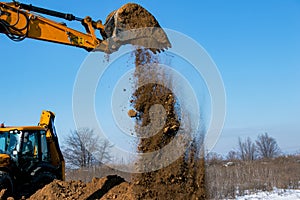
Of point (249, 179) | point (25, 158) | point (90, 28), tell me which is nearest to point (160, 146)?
point (90, 28)

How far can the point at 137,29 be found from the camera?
6922 mm

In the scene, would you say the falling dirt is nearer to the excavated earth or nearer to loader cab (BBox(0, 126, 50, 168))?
the excavated earth

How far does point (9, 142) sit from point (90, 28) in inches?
117

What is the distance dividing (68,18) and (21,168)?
3.24 meters

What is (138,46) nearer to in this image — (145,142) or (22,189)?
(145,142)

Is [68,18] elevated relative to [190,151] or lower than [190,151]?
elevated

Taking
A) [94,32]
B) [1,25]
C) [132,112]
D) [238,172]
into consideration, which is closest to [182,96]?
[132,112]

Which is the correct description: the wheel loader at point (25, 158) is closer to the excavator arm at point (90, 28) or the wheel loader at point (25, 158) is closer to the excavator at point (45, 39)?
the excavator at point (45, 39)

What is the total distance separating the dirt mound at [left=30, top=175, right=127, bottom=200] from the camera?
290 inches

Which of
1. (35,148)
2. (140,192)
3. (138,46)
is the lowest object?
(140,192)

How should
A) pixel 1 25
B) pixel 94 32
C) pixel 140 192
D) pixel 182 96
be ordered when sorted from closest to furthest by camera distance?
1. pixel 140 192
2. pixel 182 96
3. pixel 1 25
4. pixel 94 32

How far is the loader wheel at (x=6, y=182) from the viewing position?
746cm

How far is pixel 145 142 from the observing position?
6.11 m

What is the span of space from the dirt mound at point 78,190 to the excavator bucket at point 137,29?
260cm
